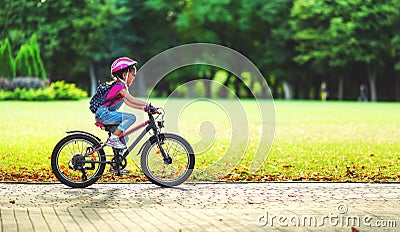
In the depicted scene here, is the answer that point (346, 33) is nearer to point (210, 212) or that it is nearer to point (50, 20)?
point (50, 20)

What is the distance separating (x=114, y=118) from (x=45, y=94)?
1173 inches

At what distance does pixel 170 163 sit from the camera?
34.2 feet

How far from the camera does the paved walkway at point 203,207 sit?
777 cm

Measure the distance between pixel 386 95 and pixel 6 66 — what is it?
3483 centimetres

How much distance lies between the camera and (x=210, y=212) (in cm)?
858

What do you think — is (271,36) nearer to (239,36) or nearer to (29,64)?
(239,36)

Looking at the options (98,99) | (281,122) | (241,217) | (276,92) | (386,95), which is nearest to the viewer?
(241,217)

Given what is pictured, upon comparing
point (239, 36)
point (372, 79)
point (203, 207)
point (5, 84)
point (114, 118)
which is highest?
point (239, 36)

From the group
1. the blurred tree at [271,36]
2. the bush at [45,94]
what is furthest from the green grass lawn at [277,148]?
the blurred tree at [271,36]

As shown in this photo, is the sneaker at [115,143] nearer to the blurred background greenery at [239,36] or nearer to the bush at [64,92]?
the bush at [64,92]

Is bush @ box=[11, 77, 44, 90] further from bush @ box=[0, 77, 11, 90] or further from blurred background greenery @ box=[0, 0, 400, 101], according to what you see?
blurred background greenery @ box=[0, 0, 400, 101]

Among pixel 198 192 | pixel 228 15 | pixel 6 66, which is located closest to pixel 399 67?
pixel 228 15

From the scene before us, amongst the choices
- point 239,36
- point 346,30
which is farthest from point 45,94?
point 239,36

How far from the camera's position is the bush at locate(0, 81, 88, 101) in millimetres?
38344
